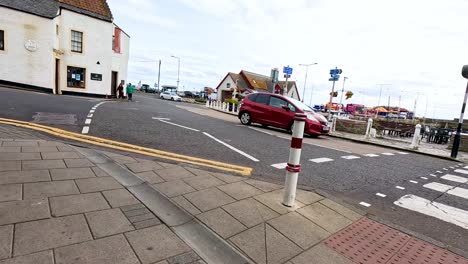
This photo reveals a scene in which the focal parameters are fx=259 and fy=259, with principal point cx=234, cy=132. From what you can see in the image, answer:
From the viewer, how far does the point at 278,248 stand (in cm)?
254

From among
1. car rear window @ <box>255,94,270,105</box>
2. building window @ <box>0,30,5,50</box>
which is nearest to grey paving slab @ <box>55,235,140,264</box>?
car rear window @ <box>255,94,270,105</box>

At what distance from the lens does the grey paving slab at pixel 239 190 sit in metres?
3.64

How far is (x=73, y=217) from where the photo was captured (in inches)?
102

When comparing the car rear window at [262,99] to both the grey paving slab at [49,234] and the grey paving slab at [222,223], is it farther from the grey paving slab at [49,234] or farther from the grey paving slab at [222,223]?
the grey paving slab at [49,234]

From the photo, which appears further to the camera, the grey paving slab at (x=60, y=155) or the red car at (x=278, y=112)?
the red car at (x=278, y=112)

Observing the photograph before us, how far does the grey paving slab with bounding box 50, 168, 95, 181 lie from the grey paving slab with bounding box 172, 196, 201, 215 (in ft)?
4.55

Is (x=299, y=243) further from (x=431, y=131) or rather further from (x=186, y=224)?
(x=431, y=131)

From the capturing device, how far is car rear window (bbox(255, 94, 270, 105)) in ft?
42.4

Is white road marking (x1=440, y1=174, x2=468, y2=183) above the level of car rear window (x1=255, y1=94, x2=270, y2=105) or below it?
below

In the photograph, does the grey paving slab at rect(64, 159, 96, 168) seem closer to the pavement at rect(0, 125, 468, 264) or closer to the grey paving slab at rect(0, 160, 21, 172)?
the pavement at rect(0, 125, 468, 264)

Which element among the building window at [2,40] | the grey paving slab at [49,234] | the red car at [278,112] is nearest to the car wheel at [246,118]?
the red car at [278,112]

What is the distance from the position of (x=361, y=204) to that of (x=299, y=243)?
1906 millimetres

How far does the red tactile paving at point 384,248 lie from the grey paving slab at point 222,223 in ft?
3.24

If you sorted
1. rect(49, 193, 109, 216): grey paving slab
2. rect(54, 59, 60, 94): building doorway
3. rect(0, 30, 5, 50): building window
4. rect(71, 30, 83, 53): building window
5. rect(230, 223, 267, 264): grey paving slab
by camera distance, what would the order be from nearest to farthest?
1. rect(230, 223, 267, 264): grey paving slab
2. rect(49, 193, 109, 216): grey paving slab
3. rect(0, 30, 5, 50): building window
4. rect(54, 59, 60, 94): building doorway
5. rect(71, 30, 83, 53): building window
